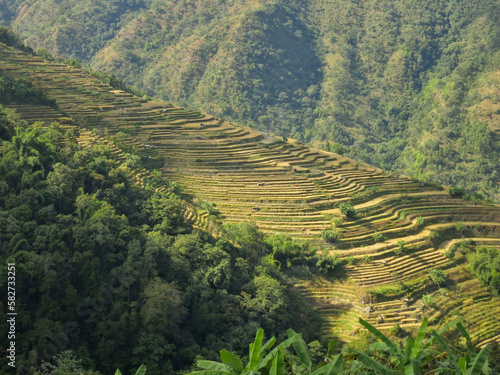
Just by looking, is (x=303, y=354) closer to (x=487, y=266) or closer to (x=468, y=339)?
(x=468, y=339)

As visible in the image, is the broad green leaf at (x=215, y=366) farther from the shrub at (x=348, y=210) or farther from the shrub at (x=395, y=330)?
the shrub at (x=348, y=210)

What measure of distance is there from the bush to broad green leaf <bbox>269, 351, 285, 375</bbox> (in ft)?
76.2

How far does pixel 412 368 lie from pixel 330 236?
23045 millimetres

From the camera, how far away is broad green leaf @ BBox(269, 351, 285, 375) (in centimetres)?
732

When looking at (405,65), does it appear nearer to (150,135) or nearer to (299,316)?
(150,135)

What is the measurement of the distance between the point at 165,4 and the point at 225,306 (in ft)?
330

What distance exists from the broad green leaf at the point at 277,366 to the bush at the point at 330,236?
23.2 m

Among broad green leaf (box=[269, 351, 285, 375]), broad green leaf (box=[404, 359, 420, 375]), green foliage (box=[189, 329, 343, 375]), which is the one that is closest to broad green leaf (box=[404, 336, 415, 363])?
broad green leaf (box=[404, 359, 420, 375])

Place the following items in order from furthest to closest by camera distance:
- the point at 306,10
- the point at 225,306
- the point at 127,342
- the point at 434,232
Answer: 1. the point at 306,10
2. the point at 434,232
3. the point at 225,306
4. the point at 127,342

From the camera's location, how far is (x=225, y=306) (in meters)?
21.6

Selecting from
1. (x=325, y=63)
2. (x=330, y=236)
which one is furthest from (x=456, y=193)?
(x=325, y=63)

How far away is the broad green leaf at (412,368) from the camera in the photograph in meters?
7.35

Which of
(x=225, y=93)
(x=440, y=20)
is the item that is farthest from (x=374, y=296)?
(x=440, y=20)

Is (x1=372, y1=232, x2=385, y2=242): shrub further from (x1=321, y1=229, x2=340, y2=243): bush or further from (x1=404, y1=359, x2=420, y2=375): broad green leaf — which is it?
(x1=404, y1=359, x2=420, y2=375): broad green leaf
